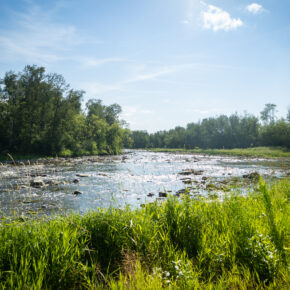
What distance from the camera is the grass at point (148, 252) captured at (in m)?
2.94

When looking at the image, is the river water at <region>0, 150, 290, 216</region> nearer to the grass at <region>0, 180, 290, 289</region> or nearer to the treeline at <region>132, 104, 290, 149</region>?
the grass at <region>0, 180, 290, 289</region>

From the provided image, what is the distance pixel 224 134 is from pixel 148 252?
110190 millimetres

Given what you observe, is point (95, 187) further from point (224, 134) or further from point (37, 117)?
point (224, 134)

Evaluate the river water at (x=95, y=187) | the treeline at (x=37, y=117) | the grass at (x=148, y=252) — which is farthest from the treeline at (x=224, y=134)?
the grass at (x=148, y=252)

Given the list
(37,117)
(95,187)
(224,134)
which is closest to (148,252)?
(95,187)

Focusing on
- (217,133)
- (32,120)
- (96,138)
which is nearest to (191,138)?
(217,133)

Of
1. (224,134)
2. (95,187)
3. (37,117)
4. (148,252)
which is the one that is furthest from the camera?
(224,134)

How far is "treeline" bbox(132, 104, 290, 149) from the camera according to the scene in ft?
273

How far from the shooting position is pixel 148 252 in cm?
370

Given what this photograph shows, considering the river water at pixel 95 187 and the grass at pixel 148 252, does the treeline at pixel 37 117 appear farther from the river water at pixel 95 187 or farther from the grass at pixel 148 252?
the grass at pixel 148 252

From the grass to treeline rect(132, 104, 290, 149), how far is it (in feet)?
247

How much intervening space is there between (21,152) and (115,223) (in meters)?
44.2

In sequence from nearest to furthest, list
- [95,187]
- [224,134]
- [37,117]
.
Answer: [95,187]
[37,117]
[224,134]

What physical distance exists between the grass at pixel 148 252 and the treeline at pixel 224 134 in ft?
247
